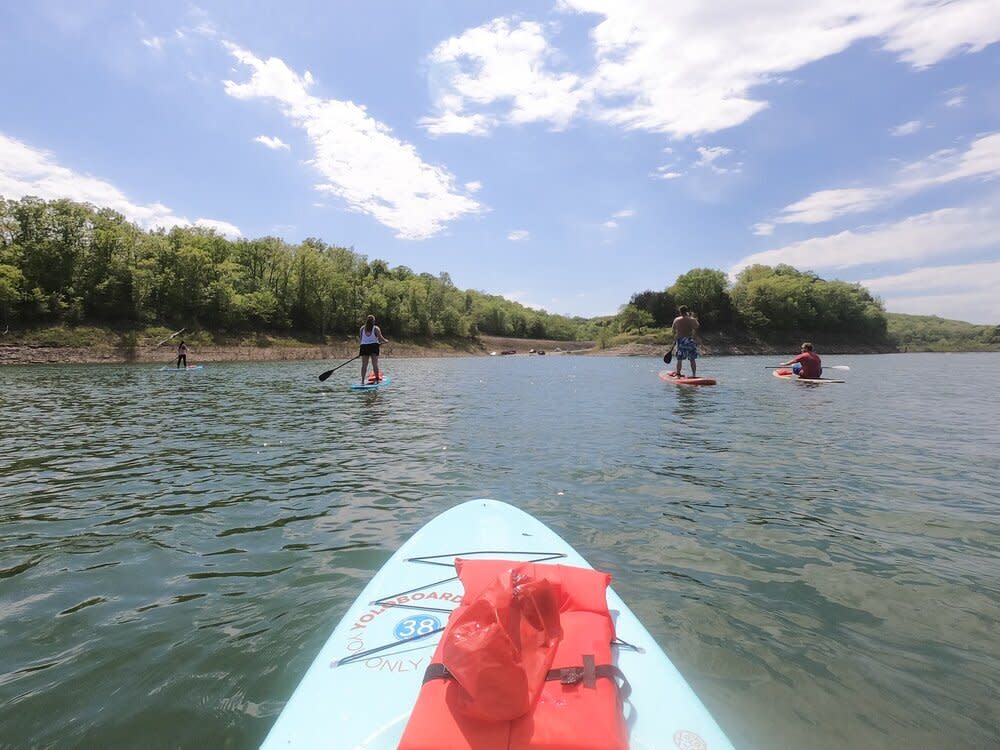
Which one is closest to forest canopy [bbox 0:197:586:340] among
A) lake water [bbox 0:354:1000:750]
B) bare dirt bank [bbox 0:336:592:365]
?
bare dirt bank [bbox 0:336:592:365]

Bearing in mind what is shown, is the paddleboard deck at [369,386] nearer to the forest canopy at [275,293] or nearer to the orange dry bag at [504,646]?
the orange dry bag at [504,646]

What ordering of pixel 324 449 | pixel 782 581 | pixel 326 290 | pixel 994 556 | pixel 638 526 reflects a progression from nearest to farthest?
pixel 782 581 → pixel 994 556 → pixel 638 526 → pixel 324 449 → pixel 326 290

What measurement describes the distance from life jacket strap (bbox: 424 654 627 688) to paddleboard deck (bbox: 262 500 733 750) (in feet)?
0.86

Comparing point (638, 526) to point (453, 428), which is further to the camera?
point (453, 428)

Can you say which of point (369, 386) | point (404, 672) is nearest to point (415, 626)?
point (404, 672)

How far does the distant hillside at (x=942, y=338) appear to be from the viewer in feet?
412

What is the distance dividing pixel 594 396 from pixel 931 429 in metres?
10.6

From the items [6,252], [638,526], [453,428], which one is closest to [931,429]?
[638,526]

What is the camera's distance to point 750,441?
10969mm

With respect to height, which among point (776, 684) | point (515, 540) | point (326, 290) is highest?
point (326, 290)

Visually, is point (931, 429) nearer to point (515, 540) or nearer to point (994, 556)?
point (994, 556)

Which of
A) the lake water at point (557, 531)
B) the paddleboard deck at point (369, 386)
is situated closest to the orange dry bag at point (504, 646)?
the lake water at point (557, 531)

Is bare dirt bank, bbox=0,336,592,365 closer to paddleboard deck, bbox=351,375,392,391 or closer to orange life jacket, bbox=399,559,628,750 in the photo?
paddleboard deck, bbox=351,375,392,391

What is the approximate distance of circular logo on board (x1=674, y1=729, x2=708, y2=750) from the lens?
2371 mm
